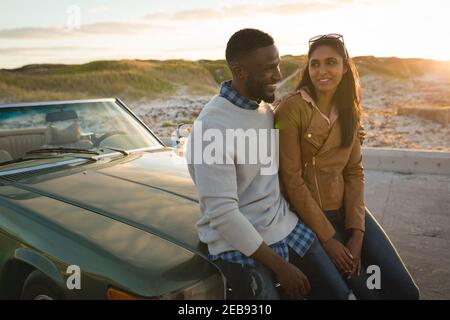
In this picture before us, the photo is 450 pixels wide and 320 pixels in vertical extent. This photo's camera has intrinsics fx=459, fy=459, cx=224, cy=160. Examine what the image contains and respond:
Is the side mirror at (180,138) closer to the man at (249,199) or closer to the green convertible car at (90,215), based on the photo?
the green convertible car at (90,215)

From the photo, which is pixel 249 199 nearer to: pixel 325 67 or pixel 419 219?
pixel 325 67

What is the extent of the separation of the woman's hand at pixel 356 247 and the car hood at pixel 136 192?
32.6 inches

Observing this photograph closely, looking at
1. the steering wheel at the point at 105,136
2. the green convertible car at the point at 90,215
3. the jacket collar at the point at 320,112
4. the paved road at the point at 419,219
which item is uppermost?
the jacket collar at the point at 320,112

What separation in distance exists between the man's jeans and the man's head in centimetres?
78

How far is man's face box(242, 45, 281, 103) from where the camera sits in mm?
2082

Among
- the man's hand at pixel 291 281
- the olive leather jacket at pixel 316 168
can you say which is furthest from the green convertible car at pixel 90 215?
the olive leather jacket at pixel 316 168

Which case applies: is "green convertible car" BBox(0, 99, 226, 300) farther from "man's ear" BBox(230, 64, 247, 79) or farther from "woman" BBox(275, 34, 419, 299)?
"man's ear" BBox(230, 64, 247, 79)

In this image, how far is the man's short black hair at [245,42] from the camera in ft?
6.84

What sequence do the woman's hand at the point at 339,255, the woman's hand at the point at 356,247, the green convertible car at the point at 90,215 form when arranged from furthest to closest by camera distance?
1. the woman's hand at the point at 356,247
2. the woman's hand at the point at 339,255
3. the green convertible car at the point at 90,215

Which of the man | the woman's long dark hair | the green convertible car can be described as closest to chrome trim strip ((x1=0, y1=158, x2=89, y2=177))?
the green convertible car
